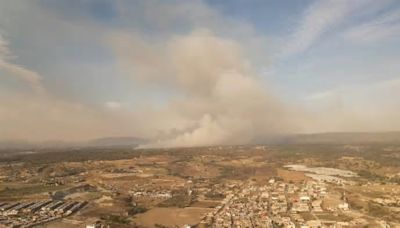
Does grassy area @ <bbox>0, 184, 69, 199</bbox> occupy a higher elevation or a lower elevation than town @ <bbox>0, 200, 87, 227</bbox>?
higher

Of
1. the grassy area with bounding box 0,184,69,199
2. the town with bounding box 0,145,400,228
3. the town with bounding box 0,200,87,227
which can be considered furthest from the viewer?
the grassy area with bounding box 0,184,69,199

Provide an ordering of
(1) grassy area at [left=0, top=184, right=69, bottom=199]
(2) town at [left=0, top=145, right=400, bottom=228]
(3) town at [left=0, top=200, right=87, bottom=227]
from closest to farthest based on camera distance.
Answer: (3) town at [left=0, top=200, right=87, bottom=227], (2) town at [left=0, top=145, right=400, bottom=228], (1) grassy area at [left=0, top=184, right=69, bottom=199]

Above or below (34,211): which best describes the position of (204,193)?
below

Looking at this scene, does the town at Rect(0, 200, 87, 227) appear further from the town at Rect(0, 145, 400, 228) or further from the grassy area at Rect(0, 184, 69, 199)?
the grassy area at Rect(0, 184, 69, 199)

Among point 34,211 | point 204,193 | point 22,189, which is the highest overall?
point 22,189

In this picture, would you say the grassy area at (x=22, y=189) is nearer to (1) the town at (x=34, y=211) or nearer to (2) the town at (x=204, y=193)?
(2) the town at (x=204, y=193)

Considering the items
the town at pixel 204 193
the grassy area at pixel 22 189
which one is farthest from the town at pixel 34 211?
the grassy area at pixel 22 189

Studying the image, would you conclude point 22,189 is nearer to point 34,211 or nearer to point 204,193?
point 34,211

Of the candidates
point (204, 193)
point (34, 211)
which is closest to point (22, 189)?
point (34, 211)

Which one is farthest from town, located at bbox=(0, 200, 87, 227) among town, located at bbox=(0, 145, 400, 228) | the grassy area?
the grassy area

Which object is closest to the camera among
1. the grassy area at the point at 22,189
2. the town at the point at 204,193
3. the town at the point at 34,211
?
the town at the point at 34,211

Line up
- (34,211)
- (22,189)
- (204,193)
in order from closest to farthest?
(34,211) → (204,193) → (22,189)
